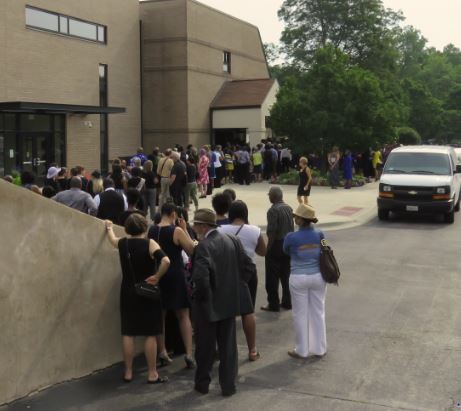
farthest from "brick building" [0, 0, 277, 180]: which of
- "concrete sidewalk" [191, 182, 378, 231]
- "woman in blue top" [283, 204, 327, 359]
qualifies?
"woman in blue top" [283, 204, 327, 359]

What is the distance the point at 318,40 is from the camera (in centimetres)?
5247

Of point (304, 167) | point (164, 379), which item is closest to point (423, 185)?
point (304, 167)

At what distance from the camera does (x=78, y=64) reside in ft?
86.9

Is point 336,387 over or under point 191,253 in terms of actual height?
under

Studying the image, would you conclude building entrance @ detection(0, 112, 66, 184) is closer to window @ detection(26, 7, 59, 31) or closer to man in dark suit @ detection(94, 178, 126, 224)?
window @ detection(26, 7, 59, 31)

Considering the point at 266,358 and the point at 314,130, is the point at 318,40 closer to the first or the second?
the point at 314,130

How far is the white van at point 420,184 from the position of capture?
1591 centimetres

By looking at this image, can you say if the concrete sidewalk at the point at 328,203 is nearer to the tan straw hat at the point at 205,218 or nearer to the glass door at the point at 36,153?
the glass door at the point at 36,153

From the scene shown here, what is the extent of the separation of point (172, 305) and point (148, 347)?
19.9 inches

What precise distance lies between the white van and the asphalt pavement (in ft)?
16.9

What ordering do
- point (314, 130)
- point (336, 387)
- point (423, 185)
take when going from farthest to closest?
point (314, 130)
point (423, 185)
point (336, 387)

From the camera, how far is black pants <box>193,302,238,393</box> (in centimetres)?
559

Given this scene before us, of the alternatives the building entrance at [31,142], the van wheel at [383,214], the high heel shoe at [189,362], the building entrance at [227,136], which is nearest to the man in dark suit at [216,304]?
the high heel shoe at [189,362]

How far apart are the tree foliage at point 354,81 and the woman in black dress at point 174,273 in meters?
19.7
